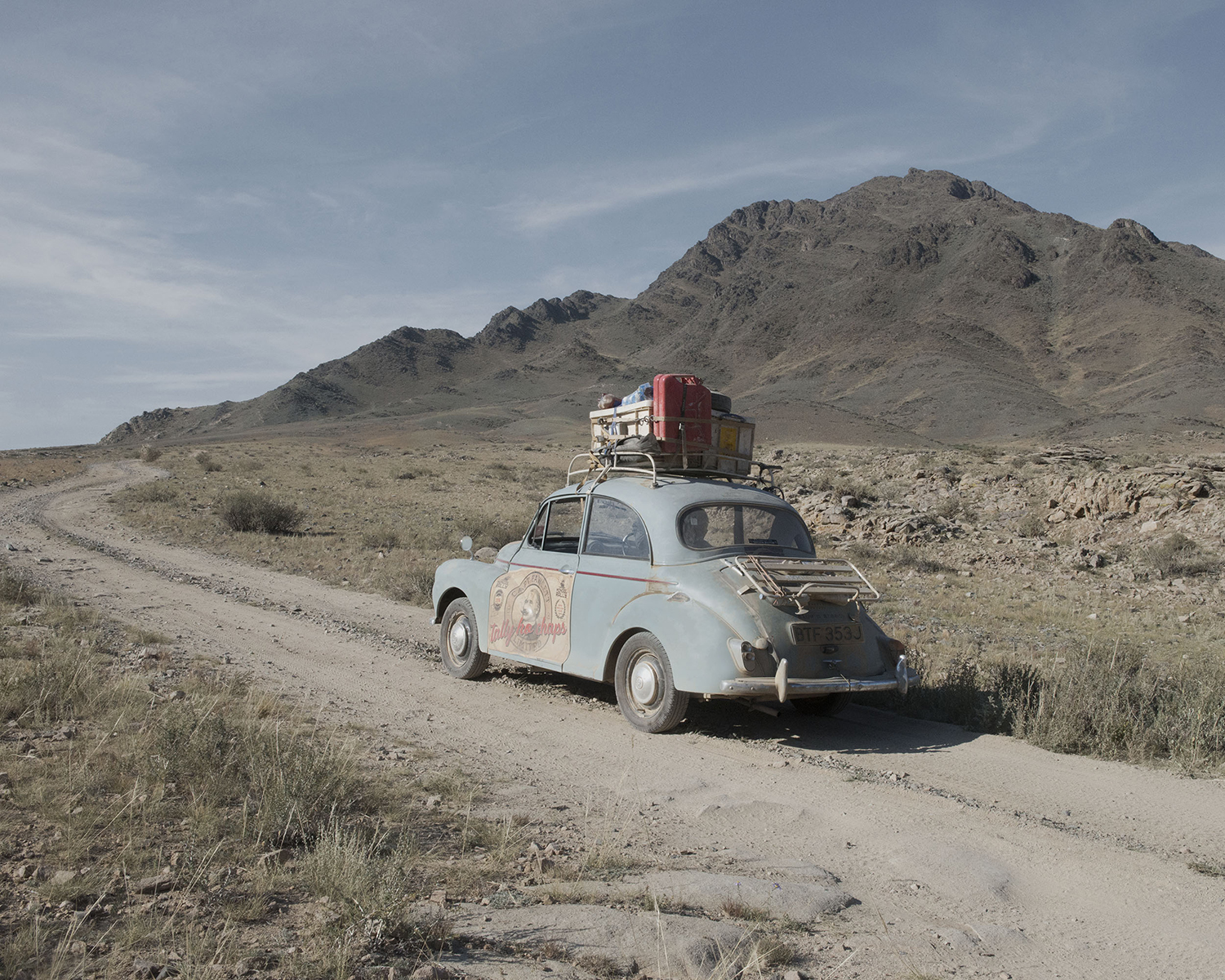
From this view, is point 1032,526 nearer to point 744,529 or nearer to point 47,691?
point 744,529

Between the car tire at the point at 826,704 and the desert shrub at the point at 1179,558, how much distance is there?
10.0 metres

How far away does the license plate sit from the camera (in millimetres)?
5941

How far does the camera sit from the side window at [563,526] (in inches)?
298

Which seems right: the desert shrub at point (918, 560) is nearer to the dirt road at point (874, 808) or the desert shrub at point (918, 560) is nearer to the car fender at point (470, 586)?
the dirt road at point (874, 808)

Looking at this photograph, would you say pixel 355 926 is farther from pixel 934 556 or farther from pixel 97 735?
pixel 934 556

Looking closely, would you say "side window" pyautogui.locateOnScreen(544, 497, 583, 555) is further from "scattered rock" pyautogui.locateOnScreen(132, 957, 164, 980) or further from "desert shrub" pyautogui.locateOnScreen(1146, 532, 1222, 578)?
"desert shrub" pyautogui.locateOnScreen(1146, 532, 1222, 578)

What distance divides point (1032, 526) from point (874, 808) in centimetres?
1594

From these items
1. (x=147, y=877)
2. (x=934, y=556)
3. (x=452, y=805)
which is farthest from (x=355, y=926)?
(x=934, y=556)

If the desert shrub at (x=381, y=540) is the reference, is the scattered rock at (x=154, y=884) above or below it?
below

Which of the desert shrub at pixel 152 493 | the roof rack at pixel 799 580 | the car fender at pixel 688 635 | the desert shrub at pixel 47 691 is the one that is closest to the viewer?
the desert shrub at pixel 47 691

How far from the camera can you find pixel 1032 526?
1892 cm

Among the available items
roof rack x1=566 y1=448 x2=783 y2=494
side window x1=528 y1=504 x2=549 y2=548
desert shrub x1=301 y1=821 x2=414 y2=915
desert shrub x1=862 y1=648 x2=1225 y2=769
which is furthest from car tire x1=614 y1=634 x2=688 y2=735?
desert shrub x1=301 y1=821 x2=414 y2=915

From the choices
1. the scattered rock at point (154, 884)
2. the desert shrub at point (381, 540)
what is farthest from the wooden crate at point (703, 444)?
the desert shrub at point (381, 540)

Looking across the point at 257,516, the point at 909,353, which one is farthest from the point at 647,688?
the point at 909,353
